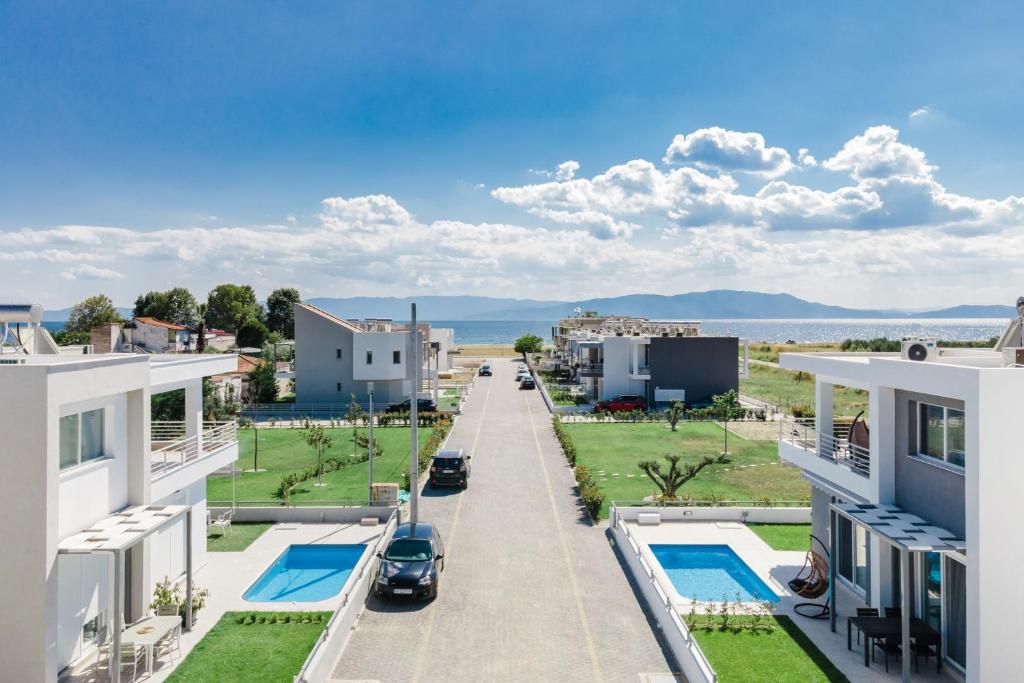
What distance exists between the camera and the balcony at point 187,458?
584 inches

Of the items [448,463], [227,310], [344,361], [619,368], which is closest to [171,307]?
[227,310]

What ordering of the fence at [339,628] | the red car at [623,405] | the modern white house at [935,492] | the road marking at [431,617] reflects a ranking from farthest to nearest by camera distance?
the red car at [623,405]
the road marking at [431,617]
the fence at [339,628]
the modern white house at [935,492]

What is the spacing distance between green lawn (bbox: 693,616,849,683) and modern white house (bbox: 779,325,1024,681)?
154 centimetres

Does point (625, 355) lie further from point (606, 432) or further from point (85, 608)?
point (85, 608)

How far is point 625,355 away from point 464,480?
26.6m

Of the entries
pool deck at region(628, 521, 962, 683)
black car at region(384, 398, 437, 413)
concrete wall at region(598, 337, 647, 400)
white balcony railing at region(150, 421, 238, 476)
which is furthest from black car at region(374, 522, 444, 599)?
concrete wall at region(598, 337, 647, 400)

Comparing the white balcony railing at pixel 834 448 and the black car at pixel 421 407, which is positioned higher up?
the white balcony railing at pixel 834 448

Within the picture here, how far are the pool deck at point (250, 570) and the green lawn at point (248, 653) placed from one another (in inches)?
10.7

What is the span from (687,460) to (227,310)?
283 feet

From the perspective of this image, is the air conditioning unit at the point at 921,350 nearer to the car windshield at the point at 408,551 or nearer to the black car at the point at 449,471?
the car windshield at the point at 408,551

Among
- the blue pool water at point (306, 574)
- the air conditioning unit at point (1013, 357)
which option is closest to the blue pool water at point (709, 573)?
the air conditioning unit at point (1013, 357)

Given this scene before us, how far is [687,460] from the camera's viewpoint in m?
30.1

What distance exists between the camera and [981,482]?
1007cm

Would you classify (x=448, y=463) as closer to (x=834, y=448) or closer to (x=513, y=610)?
(x=513, y=610)
